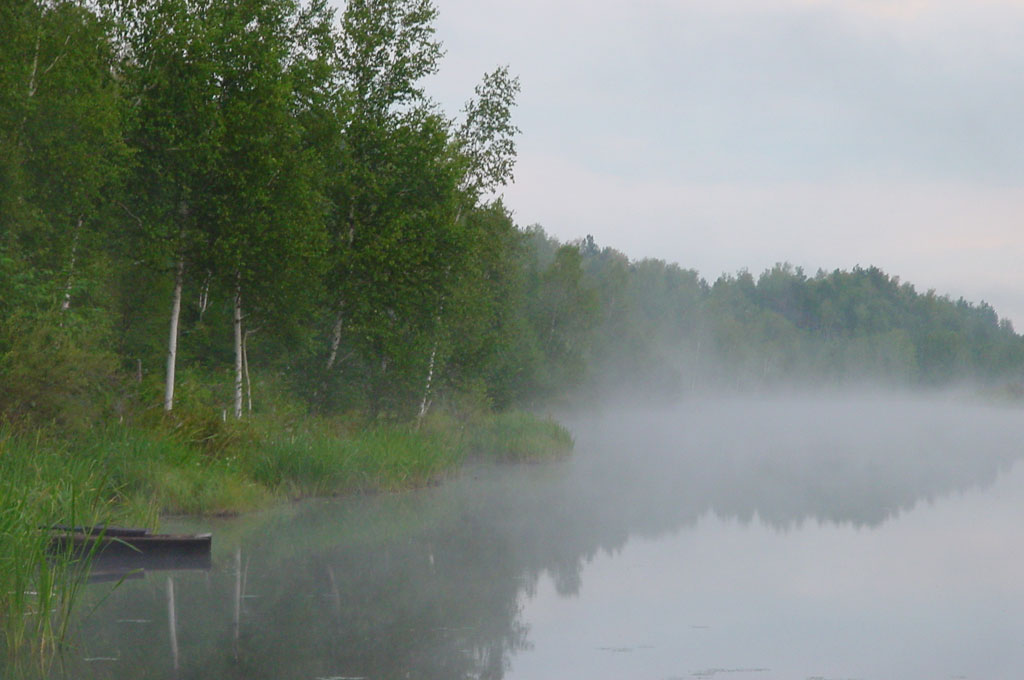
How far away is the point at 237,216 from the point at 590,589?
10050 mm

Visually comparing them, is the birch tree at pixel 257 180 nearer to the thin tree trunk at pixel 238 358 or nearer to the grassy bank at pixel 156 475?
the thin tree trunk at pixel 238 358

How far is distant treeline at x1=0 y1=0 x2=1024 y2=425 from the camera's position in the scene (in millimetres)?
17250

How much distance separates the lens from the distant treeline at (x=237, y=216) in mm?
17250

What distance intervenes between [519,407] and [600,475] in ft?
69.8

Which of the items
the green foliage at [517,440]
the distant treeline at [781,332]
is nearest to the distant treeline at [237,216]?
the green foliage at [517,440]

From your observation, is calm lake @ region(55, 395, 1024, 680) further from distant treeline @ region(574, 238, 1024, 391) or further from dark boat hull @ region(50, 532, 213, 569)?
distant treeline @ region(574, 238, 1024, 391)

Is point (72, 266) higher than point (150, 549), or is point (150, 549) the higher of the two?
point (72, 266)

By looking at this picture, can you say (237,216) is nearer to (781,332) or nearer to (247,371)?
(247,371)

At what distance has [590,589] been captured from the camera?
1323cm

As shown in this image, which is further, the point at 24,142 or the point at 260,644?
the point at 24,142

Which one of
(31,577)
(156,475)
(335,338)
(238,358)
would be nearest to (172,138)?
(238,358)

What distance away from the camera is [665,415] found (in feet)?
233

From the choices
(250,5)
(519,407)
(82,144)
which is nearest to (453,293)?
(250,5)

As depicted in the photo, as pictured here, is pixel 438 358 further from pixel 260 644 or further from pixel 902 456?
pixel 260 644
